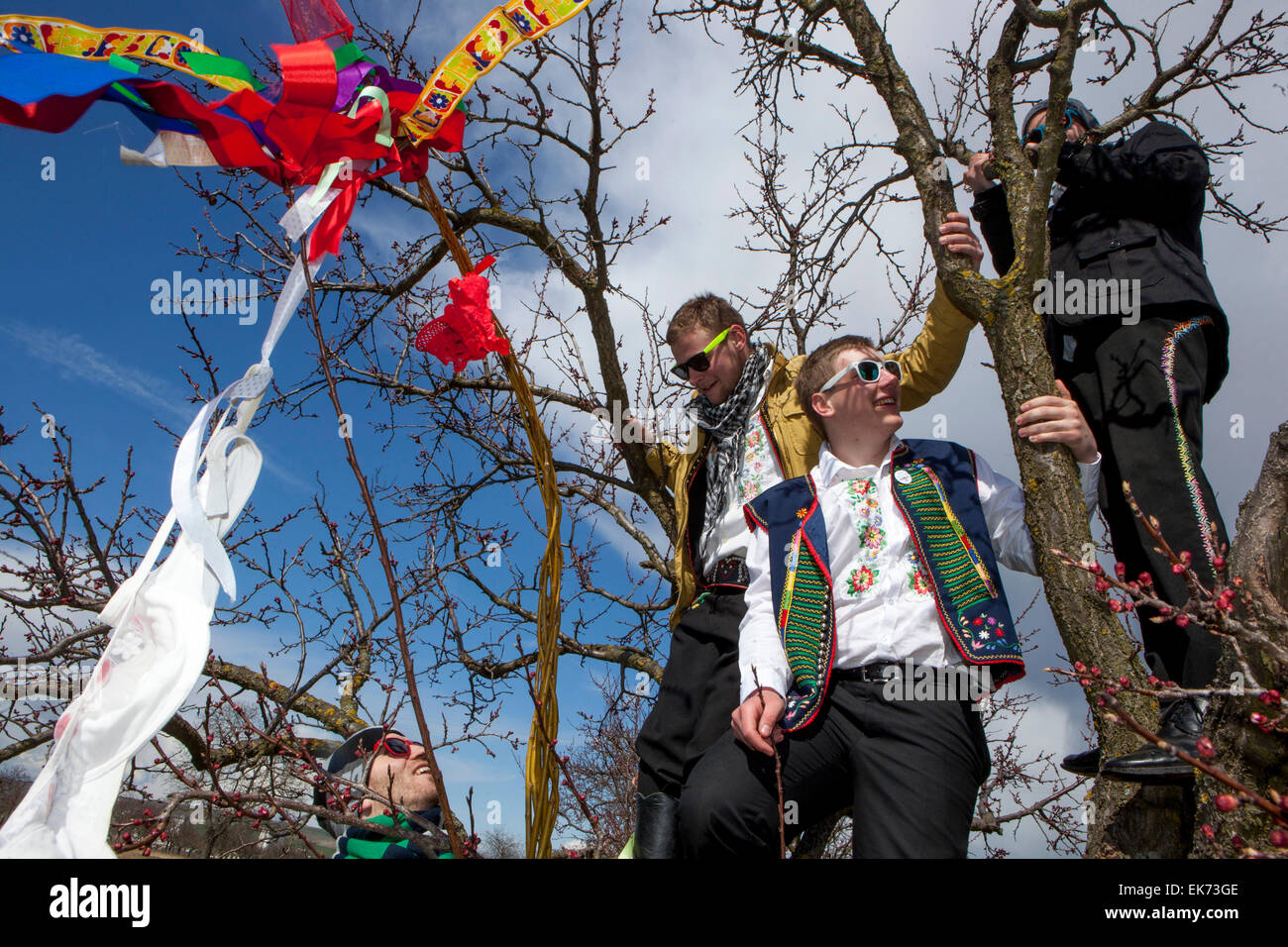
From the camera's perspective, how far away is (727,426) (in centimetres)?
293

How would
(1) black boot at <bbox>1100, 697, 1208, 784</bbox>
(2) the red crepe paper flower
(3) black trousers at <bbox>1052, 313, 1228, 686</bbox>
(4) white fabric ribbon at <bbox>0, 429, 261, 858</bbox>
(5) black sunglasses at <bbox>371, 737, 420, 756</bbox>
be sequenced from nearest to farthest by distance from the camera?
(4) white fabric ribbon at <bbox>0, 429, 261, 858</bbox> < (1) black boot at <bbox>1100, 697, 1208, 784</bbox> < (3) black trousers at <bbox>1052, 313, 1228, 686</bbox> < (2) the red crepe paper flower < (5) black sunglasses at <bbox>371, 737, 420, 756</bbox>

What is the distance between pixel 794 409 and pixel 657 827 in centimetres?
147

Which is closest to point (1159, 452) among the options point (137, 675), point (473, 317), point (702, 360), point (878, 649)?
point (878, 649)

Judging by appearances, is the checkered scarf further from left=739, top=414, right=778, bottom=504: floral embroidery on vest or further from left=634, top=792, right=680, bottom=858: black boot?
left=634, top=792, right=680, bottom=858: black boot

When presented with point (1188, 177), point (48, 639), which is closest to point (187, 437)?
point (1188, 177)

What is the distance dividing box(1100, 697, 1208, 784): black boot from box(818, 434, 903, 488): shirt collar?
922mm

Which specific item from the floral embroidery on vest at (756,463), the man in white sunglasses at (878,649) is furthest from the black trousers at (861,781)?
the floral embroidery on vest at (756,463)

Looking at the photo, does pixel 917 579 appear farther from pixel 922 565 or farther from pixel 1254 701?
pixel 1254 701

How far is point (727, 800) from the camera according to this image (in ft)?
6.28

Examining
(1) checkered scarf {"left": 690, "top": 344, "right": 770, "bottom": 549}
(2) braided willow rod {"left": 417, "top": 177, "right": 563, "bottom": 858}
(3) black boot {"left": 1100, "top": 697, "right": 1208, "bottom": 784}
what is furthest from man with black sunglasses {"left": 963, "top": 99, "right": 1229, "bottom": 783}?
(2) braided willow rod {"left": 417, "top": 177, "right": 563, "bottom": 858}

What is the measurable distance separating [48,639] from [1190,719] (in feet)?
17.3

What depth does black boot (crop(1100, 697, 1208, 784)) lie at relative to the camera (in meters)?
1.63

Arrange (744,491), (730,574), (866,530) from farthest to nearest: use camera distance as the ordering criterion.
Result: (744,491)
(730,574)
(866,530)

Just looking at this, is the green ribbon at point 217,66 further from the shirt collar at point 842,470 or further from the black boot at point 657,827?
the black boot at point 657,827
